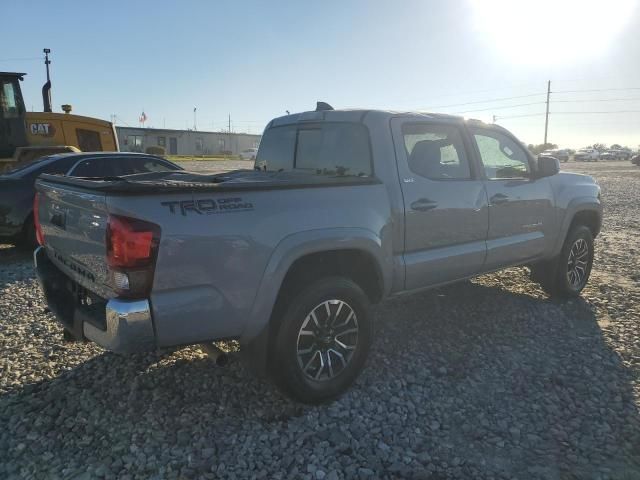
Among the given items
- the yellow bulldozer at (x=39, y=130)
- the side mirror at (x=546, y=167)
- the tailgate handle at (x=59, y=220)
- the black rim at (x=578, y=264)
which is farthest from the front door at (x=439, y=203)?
the yellow bulldozer at (x=39, y=130)

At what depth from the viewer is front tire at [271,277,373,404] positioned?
10.5 feet

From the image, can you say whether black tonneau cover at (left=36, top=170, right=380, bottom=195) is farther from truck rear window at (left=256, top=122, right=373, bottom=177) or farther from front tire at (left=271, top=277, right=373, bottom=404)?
front tire at (left=271, top=277, right=373, bottom=404)

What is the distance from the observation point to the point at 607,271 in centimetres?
705

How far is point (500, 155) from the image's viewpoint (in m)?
4.90

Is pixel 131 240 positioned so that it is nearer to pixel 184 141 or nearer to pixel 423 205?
pixel 423 205

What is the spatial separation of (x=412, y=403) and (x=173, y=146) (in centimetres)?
6566

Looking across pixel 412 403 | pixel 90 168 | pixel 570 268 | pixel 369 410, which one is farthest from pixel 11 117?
pixel 570 268

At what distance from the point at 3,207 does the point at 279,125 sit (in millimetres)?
4737

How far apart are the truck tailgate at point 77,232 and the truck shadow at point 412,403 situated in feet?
3.07

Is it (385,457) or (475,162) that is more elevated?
(475,162)

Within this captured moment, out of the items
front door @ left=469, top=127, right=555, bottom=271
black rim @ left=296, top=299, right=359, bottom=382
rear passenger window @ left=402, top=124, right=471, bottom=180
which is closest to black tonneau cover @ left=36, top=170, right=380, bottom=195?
rear passenger window @ left=402, top=124, right=471, bottom=180

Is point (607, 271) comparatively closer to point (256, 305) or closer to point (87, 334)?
point (256, 305)

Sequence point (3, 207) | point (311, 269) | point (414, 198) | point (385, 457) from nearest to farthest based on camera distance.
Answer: point (385, 457), point (311, 269), point (414, 198), point (3, 207)

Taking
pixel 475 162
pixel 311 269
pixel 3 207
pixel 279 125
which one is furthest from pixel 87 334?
pixel 3 207
